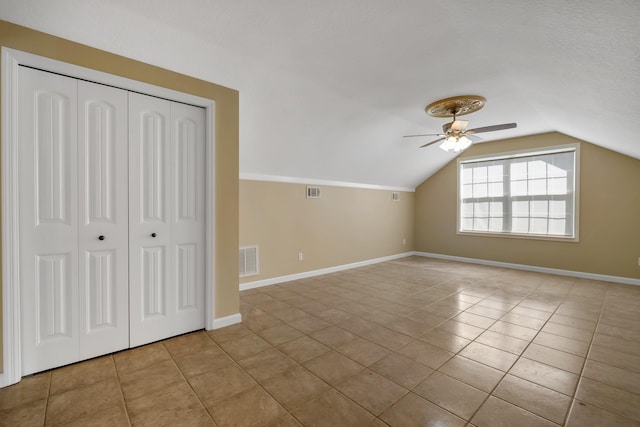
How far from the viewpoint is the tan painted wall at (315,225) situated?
4.18m

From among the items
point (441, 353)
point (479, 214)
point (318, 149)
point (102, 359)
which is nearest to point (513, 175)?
point (479, 214)

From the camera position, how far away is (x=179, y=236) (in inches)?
102

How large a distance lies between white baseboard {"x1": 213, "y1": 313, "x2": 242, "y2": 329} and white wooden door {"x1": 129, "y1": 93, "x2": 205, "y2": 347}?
→ 0.14m

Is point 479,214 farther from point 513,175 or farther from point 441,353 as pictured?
point 441,353

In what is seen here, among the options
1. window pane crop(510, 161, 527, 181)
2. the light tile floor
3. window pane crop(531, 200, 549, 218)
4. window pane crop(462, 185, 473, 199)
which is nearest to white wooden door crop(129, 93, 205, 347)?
the light tile floor

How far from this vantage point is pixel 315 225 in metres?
4.94

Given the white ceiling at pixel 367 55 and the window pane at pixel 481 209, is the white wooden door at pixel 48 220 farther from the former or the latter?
the window pane at pixel 481 209

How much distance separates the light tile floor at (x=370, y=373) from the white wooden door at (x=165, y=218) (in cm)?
25

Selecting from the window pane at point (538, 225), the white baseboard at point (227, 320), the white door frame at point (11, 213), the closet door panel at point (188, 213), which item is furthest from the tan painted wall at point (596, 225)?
the white door frame at point (11, 213)

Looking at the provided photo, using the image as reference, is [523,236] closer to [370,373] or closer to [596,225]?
[596,225]

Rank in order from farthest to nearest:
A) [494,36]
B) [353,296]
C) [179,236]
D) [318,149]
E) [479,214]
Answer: [479,214] → [318,149] → [353,296] → [179,236] → [494,36]

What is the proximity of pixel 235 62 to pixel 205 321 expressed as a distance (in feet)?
8.31

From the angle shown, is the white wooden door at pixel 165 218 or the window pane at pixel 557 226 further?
the window pane at pixel 557 226

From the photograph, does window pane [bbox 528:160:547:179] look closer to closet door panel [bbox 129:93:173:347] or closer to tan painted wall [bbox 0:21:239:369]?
tan painted wall [bbox 0:21:239:369]
